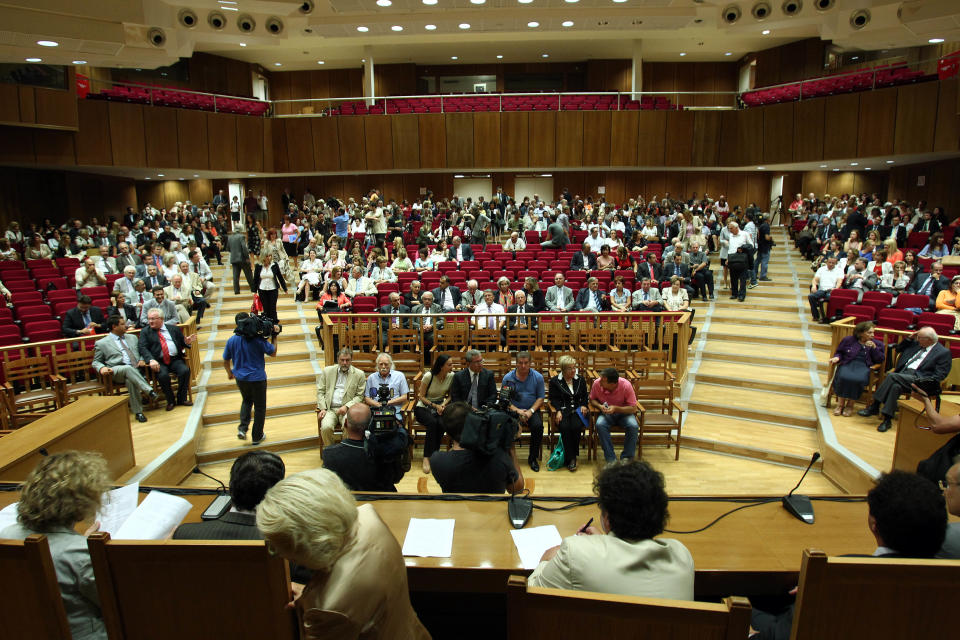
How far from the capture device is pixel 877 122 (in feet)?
42.6

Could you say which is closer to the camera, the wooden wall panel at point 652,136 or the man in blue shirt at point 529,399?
the man in blue shirt at point 529,399

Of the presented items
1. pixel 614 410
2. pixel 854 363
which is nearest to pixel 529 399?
pixel 614 410

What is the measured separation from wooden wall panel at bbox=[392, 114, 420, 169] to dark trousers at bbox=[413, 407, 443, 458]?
38.9 feet

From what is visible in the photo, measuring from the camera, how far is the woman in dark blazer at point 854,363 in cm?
622

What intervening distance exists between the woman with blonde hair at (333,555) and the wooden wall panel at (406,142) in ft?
51.4

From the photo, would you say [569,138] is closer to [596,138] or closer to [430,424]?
[596,138]

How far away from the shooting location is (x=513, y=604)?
60.2 inches

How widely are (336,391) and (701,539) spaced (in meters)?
4.20

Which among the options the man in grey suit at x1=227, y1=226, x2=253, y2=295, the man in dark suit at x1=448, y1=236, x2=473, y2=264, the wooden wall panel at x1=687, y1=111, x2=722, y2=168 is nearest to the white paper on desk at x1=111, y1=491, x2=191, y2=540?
the man in grey suit at x1=227, y1=226, x2=253, y2=295

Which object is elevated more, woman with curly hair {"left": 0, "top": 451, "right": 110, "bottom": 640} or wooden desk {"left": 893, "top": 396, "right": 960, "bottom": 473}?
woman with curly hair {"left": 0, "top": 451, "right": 110, "bottom": 640}

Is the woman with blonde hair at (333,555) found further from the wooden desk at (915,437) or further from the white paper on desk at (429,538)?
the wooden desk at (915,437)

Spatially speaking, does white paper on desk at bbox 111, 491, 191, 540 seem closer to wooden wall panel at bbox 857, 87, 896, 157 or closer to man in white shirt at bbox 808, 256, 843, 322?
man in white shirt at bbox 808, 256, 843, 322

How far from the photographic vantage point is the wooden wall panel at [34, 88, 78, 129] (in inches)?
468

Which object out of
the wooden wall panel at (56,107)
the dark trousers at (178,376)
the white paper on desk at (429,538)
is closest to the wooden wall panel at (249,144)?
the wooden wall panel at (56,107)
